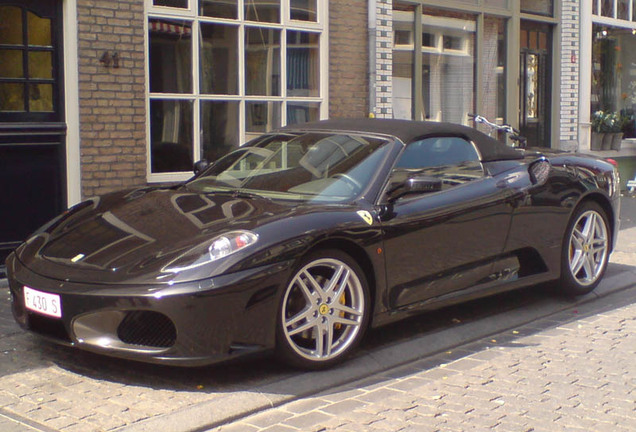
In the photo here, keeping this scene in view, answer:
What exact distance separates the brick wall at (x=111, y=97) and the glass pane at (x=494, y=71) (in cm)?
668

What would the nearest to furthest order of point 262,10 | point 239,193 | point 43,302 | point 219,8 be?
point 43,302
point 239,193
point 219,8
point 262,10

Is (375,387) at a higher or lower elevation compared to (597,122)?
lower

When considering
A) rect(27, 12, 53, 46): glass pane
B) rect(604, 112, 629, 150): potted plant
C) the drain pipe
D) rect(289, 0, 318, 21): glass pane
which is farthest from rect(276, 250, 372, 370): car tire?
rect(604, 112, 629, 150): potted plant

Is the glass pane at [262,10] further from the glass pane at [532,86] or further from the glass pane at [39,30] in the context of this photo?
the glass pane at [532,86]

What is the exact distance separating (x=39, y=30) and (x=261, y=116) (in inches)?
113

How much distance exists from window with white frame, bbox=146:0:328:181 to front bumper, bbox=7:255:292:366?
4.50m

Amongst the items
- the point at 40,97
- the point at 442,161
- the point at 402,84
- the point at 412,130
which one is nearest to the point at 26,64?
the point at 40,97

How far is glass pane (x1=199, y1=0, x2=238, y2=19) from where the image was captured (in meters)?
9.74

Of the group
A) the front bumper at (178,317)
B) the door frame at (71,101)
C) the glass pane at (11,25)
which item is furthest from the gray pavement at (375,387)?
the glass pane at (11,25)

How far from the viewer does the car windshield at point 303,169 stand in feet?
19.1

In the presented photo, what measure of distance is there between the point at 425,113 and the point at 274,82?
341 centimetres

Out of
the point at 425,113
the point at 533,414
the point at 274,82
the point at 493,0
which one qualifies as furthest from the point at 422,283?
the point at 493,0

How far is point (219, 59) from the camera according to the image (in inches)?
392

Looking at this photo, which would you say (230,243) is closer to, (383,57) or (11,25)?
(11,25)
